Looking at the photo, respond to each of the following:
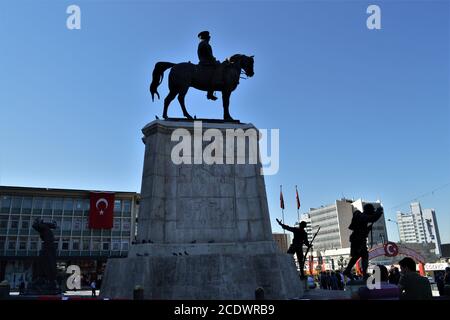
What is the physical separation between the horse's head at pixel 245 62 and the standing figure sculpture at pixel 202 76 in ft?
0.44

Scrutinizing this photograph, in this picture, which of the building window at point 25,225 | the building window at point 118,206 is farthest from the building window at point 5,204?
the building window at point 118,206

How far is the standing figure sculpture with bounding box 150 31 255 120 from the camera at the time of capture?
13305 millimetres

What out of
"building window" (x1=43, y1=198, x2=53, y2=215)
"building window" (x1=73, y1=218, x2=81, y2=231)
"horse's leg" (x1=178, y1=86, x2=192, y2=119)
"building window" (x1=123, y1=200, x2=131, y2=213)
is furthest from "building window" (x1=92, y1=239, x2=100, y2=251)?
"horse's leg" (x1=178, y1=86, x2=192, y2=119)

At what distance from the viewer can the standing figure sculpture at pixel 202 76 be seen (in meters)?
13.3

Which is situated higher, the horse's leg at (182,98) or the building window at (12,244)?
the horse's leg at (182,98)

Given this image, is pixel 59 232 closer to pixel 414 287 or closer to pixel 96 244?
pixel 96 244

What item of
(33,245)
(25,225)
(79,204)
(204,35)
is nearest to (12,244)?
(33,245)

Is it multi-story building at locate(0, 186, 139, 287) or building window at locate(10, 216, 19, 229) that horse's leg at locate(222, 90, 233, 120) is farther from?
building window at locate(10, 216, 19, 229)

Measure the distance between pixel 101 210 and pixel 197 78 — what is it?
63391mm

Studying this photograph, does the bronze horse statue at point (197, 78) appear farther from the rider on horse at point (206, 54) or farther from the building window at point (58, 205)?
the building window at point (58, 205)

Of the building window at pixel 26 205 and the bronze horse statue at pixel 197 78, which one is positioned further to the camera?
the building window at pixel 26 205
